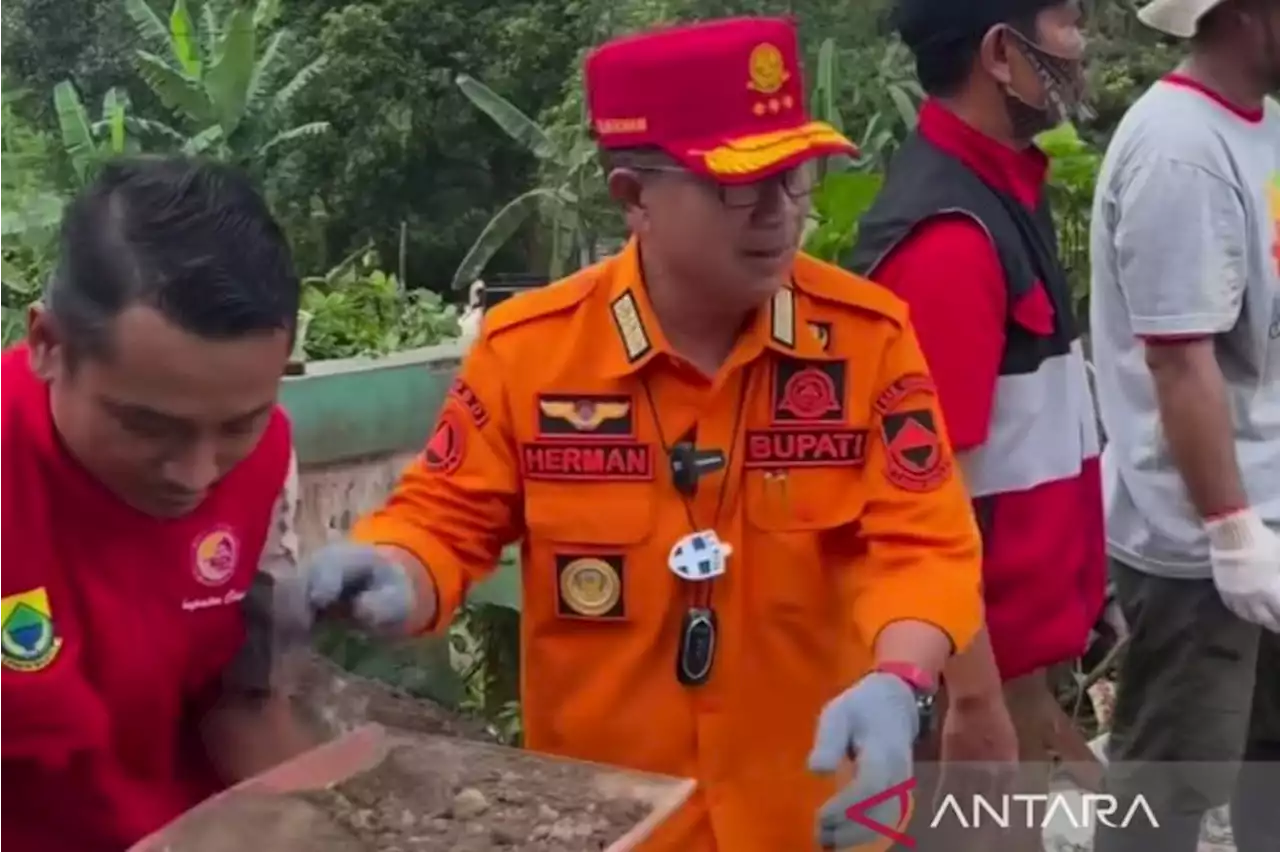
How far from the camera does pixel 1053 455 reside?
2055mm

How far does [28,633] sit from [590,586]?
20.1 inches

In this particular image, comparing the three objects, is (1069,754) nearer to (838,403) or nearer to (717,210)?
(838,403)

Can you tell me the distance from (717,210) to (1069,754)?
1.12m

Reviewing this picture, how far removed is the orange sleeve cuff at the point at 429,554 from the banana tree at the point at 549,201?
227cm

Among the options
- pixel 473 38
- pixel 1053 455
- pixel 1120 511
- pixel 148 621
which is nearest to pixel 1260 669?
pixel 1120 511

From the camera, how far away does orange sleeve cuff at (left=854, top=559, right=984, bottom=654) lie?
151 cm

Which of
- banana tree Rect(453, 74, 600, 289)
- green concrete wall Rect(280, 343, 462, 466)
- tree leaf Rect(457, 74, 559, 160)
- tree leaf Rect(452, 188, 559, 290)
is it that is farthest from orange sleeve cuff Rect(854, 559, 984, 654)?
tree leaf Rect(457, 74, 559, 160)

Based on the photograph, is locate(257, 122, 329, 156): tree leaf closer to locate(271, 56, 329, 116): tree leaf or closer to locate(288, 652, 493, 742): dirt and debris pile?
locate(271, 56, 329, 116): tree leaf

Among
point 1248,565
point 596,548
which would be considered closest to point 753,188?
point 596,548

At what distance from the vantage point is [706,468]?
1575mm

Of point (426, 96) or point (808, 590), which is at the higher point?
point (426, 96)

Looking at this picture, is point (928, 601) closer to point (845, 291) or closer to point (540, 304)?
point (845, 291)

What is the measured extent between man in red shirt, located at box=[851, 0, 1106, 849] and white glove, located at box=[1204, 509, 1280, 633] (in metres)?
0.23

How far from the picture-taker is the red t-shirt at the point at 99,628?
1319mm
